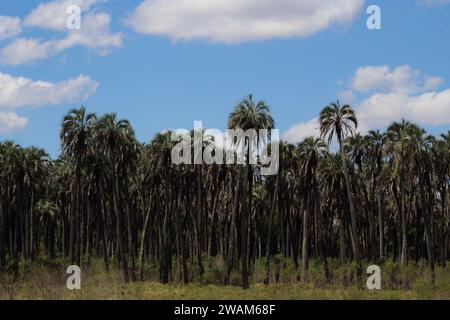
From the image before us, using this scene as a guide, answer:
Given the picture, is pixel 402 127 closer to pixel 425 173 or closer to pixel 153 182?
pixel 425 173

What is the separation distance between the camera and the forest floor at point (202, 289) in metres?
43.6

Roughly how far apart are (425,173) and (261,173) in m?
17.1

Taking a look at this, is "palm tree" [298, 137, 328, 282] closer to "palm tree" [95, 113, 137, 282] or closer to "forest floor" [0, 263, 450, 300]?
"forest floor" [0, 263, 450, 300]

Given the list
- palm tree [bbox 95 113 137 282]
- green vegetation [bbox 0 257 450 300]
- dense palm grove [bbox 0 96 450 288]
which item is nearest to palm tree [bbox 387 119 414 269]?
dense palm grove [bbox 0 96 450 288]

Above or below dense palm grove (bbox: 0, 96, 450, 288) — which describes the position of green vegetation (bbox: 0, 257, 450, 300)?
below

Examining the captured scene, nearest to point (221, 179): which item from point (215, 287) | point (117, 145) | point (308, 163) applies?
point (308, 163)

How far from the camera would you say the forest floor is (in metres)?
43.6

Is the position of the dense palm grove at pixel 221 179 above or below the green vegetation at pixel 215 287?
above

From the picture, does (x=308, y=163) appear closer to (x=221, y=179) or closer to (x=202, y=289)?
(x=221, y=179)

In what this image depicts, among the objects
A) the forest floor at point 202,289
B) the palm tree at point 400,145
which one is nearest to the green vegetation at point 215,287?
the forest floor at point 202,289

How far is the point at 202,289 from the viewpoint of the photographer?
50.3 m

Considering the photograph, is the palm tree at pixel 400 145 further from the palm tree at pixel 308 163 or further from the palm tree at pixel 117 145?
the palm tree at pixel 117 145
